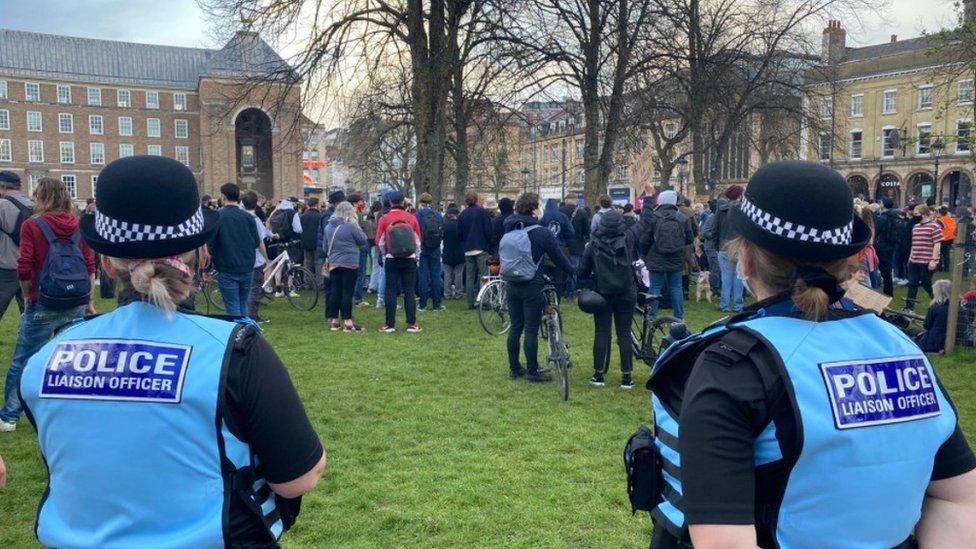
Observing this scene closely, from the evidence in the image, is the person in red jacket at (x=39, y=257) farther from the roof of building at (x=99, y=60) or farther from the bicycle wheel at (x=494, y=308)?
the roof of building at (x=99, y=60)

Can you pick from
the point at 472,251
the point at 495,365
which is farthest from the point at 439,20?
the point at 495,365

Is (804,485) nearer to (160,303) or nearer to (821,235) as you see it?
(821,235)

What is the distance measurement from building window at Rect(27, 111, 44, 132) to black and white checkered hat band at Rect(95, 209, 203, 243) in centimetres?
9351

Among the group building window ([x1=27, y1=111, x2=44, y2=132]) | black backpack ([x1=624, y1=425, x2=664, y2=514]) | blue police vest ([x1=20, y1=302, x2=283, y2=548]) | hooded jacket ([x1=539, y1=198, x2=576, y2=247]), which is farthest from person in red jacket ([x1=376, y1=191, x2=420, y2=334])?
building window ([x1=27, y1=111, x2=44, y2=132])

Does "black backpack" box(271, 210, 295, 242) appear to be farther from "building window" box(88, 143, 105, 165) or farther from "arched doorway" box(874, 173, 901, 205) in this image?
"building window" box(88, 143, 105, 165)

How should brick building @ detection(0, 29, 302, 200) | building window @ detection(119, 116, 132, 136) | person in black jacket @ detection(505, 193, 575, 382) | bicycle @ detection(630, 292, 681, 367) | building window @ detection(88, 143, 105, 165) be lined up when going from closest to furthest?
person in black jacket @ detection(505, 193, 575, 382) → bicycle @ detection(630, 292, 681, 367) → brick building @ detection(0, 29, 302, 200) → building window @ detection(119, 116, 132, 136) → building window @ detection(88, 143, 105, 165)

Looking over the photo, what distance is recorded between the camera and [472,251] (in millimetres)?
14562

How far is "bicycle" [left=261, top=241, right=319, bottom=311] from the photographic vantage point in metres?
14.5

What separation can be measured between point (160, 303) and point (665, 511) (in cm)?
138

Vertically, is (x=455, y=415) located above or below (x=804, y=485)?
below

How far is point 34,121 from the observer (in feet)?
272

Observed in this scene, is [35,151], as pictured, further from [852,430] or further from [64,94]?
[852,430]

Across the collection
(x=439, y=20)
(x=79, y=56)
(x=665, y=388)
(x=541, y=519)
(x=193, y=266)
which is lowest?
(x=541, y=519)

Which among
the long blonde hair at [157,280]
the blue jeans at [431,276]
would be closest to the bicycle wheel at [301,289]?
the blue jeans at [431,276]
